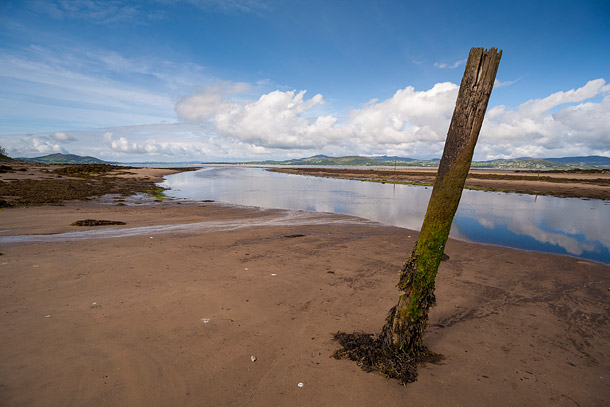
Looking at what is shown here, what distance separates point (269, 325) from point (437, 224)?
4.22 metres

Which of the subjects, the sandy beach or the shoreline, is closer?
the sandy beach

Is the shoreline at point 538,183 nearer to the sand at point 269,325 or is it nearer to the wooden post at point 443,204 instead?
the sand at point 269,325

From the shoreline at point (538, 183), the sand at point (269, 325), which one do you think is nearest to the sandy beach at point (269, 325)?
the sand at point (269, 325)

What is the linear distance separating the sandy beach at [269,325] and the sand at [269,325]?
Result: 0.11 ft

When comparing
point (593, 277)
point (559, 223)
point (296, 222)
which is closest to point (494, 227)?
point (559, 223)

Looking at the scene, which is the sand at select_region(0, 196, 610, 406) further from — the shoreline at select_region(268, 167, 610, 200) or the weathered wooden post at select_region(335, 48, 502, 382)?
the shoreline at select_region(268, 167, 610, 200)

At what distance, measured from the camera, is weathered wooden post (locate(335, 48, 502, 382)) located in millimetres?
4633

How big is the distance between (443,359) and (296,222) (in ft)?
47.4

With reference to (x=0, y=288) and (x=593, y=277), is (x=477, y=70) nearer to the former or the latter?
(x=593, y=277)

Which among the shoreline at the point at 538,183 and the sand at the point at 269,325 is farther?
the shoreline at the point at 538,183

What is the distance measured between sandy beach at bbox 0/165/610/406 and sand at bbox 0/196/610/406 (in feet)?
0.11

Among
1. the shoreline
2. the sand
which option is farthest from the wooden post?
the shoreline

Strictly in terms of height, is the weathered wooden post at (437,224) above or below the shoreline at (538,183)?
above

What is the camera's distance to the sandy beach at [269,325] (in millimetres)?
4613
